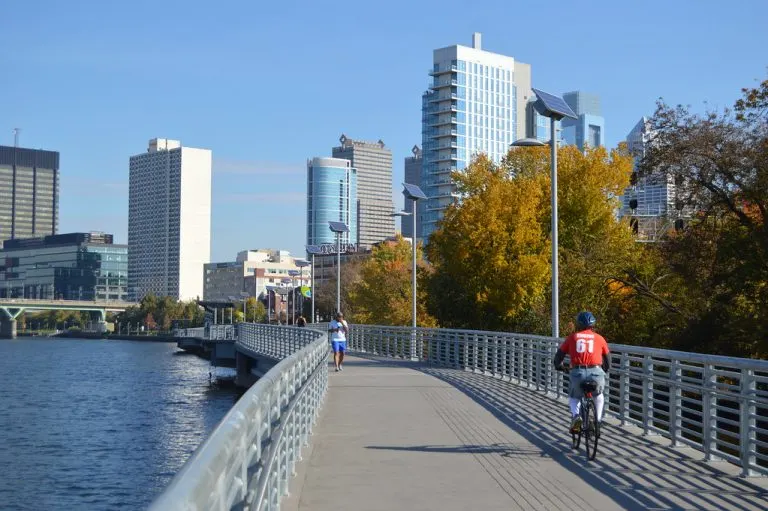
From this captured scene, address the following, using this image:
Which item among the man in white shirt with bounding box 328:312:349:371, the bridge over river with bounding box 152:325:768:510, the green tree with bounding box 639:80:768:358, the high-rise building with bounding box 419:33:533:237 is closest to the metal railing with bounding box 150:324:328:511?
the bridge over river with bounding box 152:325:768:510

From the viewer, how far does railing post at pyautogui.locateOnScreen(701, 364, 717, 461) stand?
11945mm

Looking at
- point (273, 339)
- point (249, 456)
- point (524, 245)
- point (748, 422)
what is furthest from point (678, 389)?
point (524, 245)

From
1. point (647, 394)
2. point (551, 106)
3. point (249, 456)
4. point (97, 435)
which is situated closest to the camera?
point (249, 456)

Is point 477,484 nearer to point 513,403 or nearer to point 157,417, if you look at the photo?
point 513,403

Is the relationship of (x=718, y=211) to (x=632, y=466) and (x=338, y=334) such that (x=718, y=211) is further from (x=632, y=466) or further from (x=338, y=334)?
(x=632, y=466)

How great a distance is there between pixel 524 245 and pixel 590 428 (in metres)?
37.6

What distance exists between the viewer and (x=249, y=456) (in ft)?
21.4

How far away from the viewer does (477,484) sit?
34.7 ft

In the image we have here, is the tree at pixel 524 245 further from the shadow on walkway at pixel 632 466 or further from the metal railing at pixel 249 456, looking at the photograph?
the metal railing at pixel 249 456

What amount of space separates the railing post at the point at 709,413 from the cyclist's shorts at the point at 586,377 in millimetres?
1145

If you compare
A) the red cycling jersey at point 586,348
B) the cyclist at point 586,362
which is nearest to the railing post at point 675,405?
the cyclist at point 586,362

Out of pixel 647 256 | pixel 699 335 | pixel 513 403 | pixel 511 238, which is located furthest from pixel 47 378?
pixel 513 403

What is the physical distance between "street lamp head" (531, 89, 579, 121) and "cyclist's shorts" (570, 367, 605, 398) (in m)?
12.6

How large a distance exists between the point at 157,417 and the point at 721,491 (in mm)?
33830
